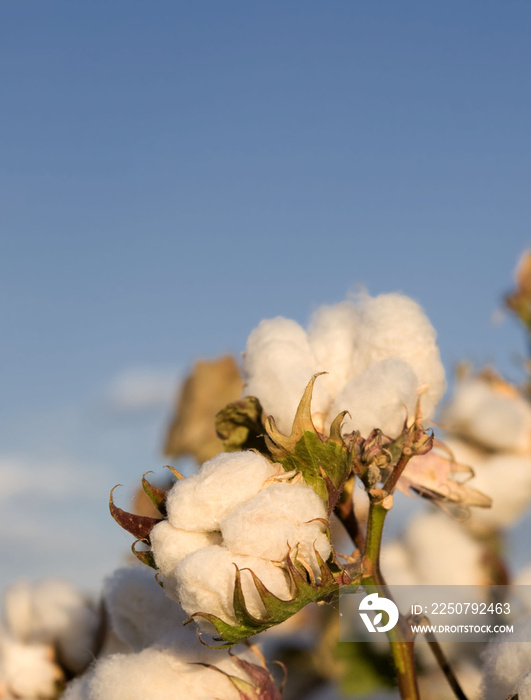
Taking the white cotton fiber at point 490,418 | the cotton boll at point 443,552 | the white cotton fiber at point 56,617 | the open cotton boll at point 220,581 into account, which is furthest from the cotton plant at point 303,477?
the white cotton fiber at point 490,418

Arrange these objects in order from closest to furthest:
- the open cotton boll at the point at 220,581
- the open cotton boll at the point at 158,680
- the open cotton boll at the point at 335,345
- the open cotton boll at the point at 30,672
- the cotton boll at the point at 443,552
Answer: the open cotton boll at the point at 220,581 → the open cotton boll at the point at 158,680 → the open cotton boll at the point at 335,345 → the open cotton boll at the point at 30,672 → the cotton boll at the point at 443,552

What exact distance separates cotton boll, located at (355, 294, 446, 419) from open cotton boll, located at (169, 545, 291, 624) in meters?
0.30

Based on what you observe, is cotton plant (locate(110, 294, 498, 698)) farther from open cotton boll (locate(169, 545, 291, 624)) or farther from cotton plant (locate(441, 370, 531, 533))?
cotton plant (locate(441, 370, 531, 533))

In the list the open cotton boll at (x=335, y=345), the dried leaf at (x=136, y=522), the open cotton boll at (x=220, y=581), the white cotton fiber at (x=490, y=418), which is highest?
the open cotton boll at (x=335, y=345)

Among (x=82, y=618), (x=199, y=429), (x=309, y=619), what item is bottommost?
(x=309, y=619)

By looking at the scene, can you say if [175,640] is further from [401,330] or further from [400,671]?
[401,330]

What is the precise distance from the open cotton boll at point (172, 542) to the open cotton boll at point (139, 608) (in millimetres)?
219

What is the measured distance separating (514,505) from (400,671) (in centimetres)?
118

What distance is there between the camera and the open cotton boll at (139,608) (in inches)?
36.0

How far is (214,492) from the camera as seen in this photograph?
68 cm

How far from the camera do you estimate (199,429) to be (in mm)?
2840

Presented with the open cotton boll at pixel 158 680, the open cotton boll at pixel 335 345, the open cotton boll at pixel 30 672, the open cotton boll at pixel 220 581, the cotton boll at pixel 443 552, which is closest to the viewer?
the open cotton boll at pixel 220 581

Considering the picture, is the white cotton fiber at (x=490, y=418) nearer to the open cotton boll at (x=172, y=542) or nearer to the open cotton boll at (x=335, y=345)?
the open cotton boll at (x=335, y=345)

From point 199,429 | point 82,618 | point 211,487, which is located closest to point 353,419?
point 211,487
